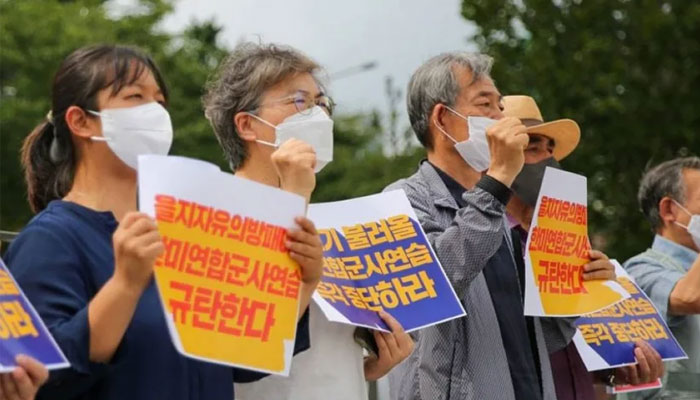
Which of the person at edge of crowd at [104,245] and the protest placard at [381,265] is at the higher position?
the person at edge of crowd at [104,245]

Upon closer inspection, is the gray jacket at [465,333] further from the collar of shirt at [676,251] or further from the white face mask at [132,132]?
the collar of shirt at [676,251]

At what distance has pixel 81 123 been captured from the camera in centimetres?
340

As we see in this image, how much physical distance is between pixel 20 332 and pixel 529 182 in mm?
2631

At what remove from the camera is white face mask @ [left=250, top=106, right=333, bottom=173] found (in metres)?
3.92

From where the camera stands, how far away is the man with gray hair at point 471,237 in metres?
4.27

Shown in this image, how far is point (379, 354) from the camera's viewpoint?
3.94 m

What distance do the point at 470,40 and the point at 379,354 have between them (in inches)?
541

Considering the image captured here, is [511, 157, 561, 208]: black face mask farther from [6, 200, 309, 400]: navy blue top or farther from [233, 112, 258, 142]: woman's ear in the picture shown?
[6, 200, 309, 400]: navy blue top

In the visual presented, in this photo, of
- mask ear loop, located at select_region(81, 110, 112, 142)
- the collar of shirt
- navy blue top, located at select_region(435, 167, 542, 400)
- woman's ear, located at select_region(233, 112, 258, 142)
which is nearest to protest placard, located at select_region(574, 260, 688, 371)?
navy blue top, located at select_region(435, 167, 542, 400)

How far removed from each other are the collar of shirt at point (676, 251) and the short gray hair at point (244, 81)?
2.77m

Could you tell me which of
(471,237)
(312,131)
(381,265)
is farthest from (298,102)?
(471,237)

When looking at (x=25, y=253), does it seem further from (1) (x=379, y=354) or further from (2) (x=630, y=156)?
(2) (x=630, y=156)

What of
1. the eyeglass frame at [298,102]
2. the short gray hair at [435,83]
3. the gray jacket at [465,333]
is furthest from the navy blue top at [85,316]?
the short gray hair at [435,83]

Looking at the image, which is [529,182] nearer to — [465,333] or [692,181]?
[465,333]
